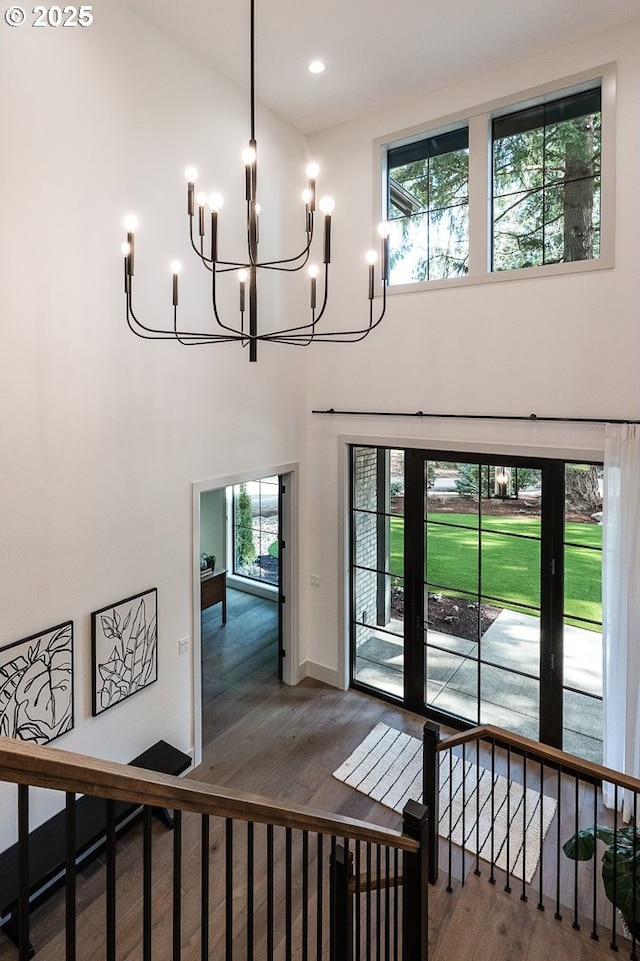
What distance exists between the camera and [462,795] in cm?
400

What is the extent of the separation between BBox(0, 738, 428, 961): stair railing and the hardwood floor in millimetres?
17

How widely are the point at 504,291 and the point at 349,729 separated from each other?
3885 mm

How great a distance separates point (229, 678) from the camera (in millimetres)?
5629

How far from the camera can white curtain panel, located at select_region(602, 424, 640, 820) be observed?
369 cm

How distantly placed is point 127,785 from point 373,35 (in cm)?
466

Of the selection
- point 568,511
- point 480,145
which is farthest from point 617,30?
point 568,511

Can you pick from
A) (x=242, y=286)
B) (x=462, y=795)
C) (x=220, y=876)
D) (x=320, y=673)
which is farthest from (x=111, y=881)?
(x=320, y=673)

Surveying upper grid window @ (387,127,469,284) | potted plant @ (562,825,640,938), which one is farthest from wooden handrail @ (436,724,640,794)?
upper grid window @ (387,127,469,284)

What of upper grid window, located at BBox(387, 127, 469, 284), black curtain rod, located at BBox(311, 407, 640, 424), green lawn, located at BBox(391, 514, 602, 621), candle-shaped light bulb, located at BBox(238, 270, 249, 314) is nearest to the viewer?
candle-shaped light bulb, located at BBox(238, 270, 249, 314)

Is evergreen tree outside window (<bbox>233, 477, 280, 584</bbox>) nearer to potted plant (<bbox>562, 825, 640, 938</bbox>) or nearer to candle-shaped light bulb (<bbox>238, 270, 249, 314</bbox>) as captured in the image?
candle-shaped light bulb (<bbox>238, 270, 249, 314</bbox>)

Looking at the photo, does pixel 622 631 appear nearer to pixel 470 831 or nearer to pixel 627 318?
pixel 470 831

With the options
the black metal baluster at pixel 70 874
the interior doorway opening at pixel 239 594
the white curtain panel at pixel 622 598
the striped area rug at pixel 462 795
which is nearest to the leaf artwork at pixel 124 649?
the interior doorway opening at pixel 239 594

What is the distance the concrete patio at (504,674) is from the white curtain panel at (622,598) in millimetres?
284

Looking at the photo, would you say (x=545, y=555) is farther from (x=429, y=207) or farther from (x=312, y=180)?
(x=312, y=180)
